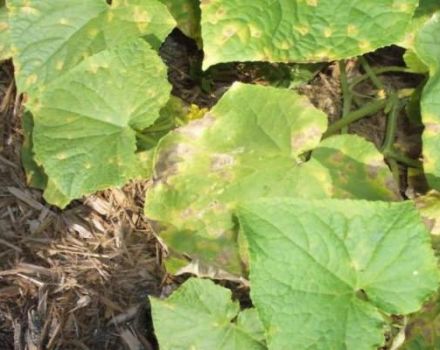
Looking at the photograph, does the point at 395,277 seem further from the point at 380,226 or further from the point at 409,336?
the point at 409,336

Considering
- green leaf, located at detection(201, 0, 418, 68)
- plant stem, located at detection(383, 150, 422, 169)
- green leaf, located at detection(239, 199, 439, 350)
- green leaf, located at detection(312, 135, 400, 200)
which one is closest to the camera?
green leaf, located at detection(239, 199, 439, 350)

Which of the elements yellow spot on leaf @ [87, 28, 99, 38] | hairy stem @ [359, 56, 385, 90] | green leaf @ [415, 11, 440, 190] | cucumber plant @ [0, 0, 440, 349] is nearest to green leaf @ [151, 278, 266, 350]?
cucumber plant @ [0, 0, 440, 349]

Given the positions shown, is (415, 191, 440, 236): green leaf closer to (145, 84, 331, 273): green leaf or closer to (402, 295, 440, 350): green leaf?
(402, 295, 440, 350): green leaf

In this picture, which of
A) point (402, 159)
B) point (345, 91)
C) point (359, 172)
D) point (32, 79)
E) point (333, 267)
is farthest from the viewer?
point (345, 91)

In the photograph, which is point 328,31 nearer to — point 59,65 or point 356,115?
point 356,115

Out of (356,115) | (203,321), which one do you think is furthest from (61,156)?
(356,115)

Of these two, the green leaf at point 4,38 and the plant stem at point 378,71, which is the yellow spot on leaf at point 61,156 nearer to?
the green leaf at point 4,38
